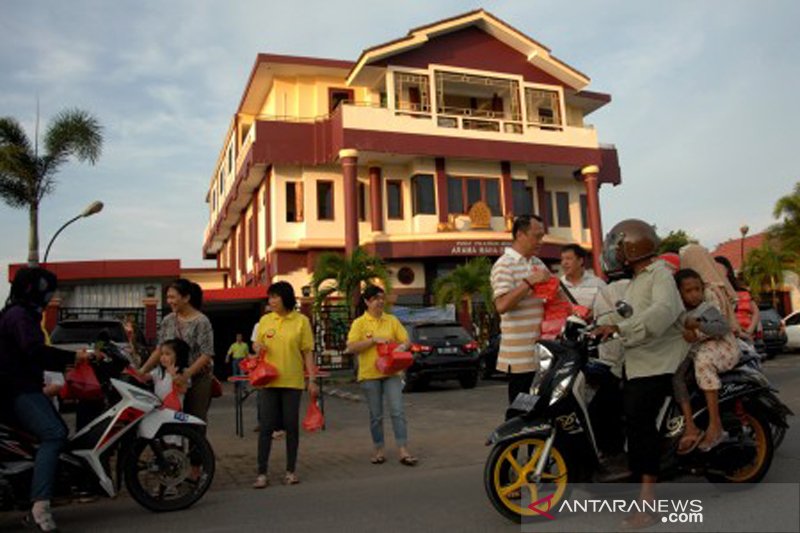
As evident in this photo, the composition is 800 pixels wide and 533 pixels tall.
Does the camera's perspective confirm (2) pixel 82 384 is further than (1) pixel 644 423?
Yes

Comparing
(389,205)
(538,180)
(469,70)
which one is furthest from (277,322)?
(538,180)

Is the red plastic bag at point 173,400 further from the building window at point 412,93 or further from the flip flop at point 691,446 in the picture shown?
the building window at point 412,93

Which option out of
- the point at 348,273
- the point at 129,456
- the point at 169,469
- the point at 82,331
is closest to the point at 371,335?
the point at 169,469

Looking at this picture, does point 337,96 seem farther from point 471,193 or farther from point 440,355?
point 440,355

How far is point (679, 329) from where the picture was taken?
438cm

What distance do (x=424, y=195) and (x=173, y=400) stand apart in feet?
63.6

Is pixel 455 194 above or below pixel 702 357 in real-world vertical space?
above

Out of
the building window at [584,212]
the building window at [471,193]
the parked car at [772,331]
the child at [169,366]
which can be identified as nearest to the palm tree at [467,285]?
the building window at [471,193]

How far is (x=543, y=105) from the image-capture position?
1100 inches

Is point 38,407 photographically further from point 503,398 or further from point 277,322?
point 503,398

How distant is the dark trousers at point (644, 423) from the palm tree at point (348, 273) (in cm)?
1481

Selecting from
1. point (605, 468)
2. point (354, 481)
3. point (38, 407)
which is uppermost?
point (38, 407)

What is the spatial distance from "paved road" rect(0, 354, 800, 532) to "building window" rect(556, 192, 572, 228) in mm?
20032

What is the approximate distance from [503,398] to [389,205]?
13566mm
